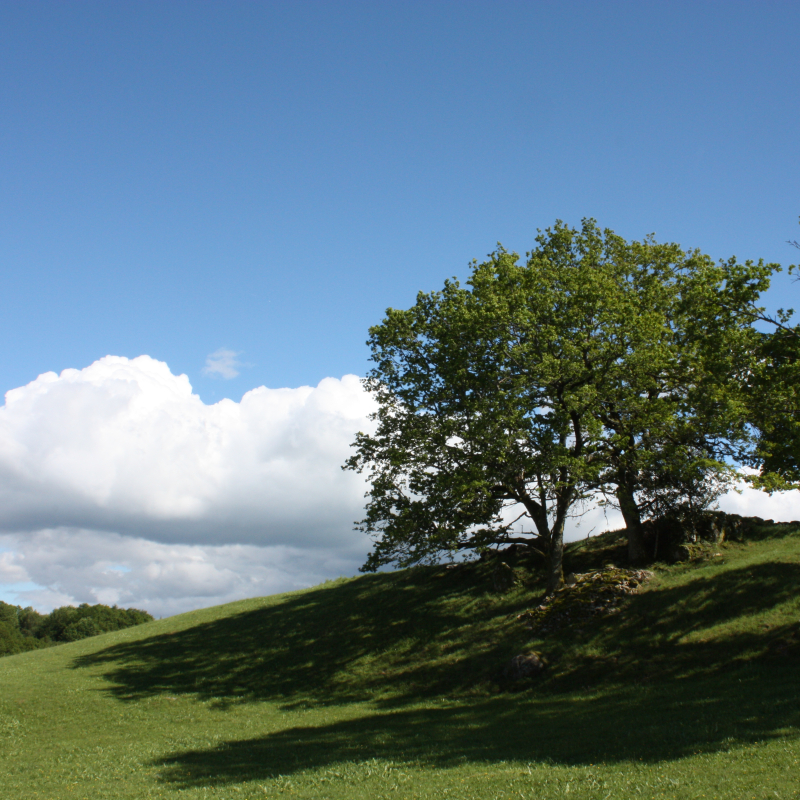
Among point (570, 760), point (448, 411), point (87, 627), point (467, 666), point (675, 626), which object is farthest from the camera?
point (87, 627)

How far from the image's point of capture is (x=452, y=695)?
26.9m

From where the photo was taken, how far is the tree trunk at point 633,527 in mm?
33562

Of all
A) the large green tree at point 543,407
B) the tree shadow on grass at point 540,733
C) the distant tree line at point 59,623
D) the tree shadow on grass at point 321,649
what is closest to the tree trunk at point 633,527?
the large green tree at point 543,407

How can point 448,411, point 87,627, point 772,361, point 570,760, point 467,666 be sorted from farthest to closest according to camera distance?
point 87,627
point 448,411
point 467,666
point 772,361
point 570,760

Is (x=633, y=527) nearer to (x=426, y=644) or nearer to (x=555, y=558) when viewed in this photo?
(x=555, y=558)

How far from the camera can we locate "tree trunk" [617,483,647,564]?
3356cm

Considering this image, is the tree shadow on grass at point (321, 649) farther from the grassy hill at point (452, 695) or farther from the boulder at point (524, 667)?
the boulder at point (524, 667)

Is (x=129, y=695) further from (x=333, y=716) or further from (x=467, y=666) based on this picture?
(x=467, y=666)

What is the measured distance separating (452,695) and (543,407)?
15224mm

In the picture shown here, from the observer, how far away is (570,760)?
48.2ft

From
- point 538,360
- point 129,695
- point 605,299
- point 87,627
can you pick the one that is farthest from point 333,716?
point 87,627

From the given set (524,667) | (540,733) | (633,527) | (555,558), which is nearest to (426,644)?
(524,667)

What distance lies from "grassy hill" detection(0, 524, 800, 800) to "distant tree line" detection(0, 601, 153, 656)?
94.8 metres

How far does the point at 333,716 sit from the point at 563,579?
50.7ft
